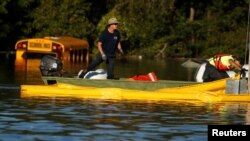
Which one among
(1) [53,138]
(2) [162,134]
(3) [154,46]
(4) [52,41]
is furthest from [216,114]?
(3) [154,46]

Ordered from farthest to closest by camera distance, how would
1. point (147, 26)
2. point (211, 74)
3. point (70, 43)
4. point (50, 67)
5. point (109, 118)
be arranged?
point (147, 26) < point (70, 43) < point (50, 67) < point (211, 74) < point (109, 118)

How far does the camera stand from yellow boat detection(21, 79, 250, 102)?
67.8 feet

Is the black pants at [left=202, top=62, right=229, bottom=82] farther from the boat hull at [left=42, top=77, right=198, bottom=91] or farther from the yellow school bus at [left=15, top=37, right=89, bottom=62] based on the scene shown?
the yellow school bus at [left=15, top=37, right=89, bottom=62]

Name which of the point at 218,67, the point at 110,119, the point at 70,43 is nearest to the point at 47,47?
the point at 70,43

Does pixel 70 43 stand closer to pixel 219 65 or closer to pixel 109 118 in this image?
pixel 219 65

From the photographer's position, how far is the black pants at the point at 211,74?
21.8 metres

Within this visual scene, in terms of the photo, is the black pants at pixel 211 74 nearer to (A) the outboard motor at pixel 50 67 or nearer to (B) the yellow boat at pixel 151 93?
(B) the yellow boat at pixel 151 93

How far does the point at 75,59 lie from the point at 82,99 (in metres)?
29.6

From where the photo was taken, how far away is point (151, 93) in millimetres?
20875

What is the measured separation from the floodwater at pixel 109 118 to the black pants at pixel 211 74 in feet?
5.48

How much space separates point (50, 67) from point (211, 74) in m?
4.06

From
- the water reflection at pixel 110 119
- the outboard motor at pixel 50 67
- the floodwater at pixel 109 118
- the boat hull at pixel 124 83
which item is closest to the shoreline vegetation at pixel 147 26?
the outboard motor at pixel 50 67

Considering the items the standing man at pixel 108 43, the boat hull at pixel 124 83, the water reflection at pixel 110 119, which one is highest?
the standing man at pixel 108 43

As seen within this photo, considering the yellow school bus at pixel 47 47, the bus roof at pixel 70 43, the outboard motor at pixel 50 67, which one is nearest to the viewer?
the outboard motor at pixel 50 67
